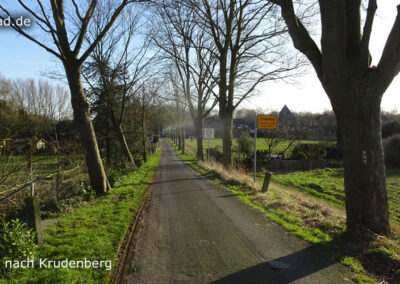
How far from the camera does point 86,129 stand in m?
9.35

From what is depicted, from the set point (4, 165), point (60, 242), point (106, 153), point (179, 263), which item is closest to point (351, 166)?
point (179, 263)

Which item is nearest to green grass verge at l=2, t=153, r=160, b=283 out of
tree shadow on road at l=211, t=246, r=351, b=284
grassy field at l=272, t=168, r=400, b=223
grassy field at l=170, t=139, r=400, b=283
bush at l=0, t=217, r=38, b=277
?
bush at l=0, t=217, r=38, b=277

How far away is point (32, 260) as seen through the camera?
13.6 ft

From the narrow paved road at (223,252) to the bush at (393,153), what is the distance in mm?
24206

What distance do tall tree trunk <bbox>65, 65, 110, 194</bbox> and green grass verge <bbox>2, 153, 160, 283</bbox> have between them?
142 cm

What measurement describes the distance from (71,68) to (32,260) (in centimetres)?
677

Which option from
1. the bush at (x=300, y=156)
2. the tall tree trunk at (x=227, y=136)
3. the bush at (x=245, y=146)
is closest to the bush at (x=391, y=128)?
the bush at (x=300, y=156)

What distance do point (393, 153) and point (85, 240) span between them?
29.1 metres

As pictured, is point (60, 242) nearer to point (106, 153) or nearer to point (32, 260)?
point (32, 260)

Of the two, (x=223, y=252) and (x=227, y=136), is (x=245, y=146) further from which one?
(x=223, y=252)

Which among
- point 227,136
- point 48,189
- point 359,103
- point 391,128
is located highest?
point 391,128

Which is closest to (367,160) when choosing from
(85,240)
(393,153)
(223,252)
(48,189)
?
(223,252)

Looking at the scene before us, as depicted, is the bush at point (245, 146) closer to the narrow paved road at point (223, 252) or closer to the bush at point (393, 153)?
the bush at point (393, 153)

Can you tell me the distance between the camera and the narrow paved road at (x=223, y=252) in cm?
385
